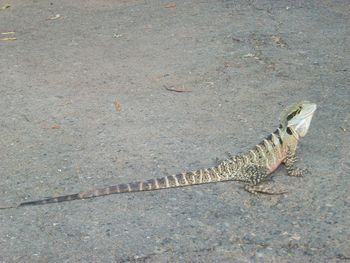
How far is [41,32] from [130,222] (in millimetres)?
5355

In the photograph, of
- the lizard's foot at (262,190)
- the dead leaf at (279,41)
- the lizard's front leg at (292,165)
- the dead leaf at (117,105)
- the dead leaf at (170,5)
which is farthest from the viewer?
the dead leaf at (170,5)

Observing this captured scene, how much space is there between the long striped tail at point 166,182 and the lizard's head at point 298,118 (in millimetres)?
726

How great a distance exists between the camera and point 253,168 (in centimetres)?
534

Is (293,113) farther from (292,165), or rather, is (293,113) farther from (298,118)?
(292,165)

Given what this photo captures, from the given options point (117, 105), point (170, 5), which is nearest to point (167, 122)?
point (117, 105)

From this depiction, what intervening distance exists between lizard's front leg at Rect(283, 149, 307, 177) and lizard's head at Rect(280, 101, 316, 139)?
6.8 inches

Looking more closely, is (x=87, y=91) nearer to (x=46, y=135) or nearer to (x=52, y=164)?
(x=46, y=135)

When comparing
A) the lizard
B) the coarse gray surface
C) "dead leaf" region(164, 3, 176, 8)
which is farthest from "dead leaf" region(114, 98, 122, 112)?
"dead leaf" region(164, 3, 176, 8)

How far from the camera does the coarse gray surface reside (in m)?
4.62

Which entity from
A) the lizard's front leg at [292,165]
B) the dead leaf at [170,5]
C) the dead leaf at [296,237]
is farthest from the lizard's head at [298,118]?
the dead leaf at [170,5]

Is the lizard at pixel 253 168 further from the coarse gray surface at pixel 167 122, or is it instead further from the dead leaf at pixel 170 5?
the dead leaf at pixel 170 5

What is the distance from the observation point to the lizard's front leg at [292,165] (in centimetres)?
541

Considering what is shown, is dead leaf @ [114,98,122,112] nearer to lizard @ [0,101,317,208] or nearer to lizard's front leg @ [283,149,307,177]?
lizard @ [0,101,317,208]

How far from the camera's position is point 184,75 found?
7.71 m
